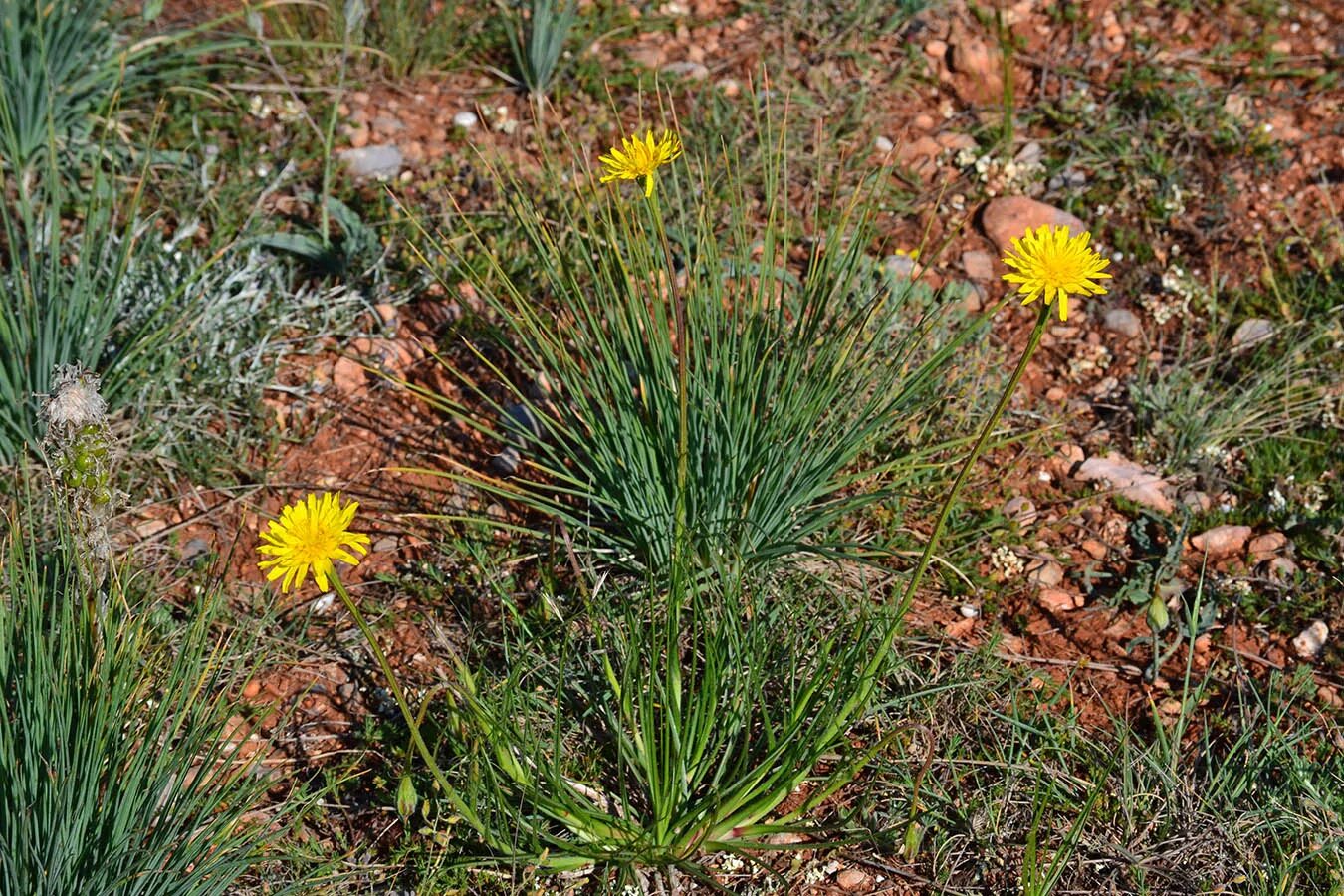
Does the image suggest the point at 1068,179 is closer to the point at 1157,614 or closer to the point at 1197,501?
the point at 1197,501

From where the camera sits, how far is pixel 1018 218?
333 centimetres

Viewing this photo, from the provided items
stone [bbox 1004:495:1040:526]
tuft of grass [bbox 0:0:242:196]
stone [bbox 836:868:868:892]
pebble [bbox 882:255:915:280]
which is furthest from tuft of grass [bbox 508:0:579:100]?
stone [bbox 836:868:868:892]

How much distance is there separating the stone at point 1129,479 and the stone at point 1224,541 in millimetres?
96

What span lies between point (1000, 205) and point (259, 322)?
1.89 metres

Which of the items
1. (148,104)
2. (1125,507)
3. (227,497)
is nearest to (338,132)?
(148,104)

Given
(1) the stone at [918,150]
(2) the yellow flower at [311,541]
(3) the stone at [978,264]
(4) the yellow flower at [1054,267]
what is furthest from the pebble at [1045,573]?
(2) the yellow flower at [311,541]

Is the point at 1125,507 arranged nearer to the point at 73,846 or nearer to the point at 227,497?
the point at 227,497

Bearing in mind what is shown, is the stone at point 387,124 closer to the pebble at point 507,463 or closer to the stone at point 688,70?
the stone at point 688,70

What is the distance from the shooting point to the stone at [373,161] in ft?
11.4

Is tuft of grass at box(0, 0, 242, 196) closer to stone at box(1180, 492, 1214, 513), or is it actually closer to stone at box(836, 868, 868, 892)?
stone at box(836, 868, 868, 892)

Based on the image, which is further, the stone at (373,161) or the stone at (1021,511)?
the stone at (373,161)

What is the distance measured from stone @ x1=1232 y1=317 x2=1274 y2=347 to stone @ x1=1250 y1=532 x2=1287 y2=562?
56 cm

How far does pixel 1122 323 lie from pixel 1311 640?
3.15ft

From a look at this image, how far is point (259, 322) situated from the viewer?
9.80 ft
